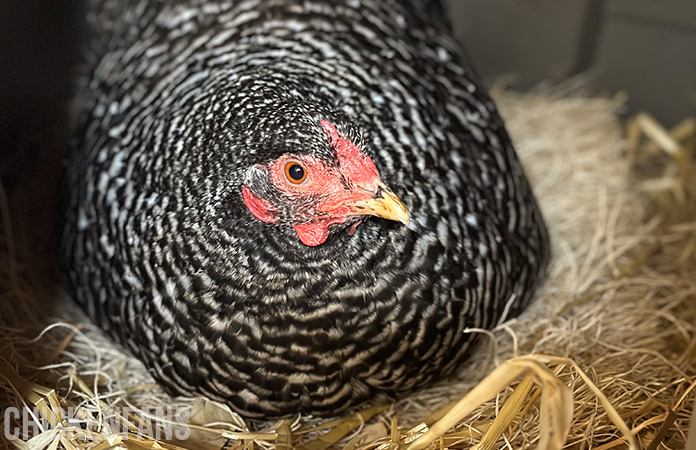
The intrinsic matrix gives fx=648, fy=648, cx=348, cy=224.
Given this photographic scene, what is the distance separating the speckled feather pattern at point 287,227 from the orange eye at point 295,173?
0.11ft

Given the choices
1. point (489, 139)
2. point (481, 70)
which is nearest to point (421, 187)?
point (489, 139)

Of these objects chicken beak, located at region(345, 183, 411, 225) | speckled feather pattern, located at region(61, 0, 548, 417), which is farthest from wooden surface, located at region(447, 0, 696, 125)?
chicken beak, located at region(345, 183, 411, 225)

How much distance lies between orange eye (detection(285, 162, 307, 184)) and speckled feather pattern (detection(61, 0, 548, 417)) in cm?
3

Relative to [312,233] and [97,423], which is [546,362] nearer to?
[312,233]

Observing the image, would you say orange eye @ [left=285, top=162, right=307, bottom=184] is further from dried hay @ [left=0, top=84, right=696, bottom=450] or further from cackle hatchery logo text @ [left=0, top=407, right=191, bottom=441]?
cackle hatchery logo text @ [left=0, top=407, right=191, bottom=441]

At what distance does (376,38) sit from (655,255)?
1.19 metres

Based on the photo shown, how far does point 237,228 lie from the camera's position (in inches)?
47.6

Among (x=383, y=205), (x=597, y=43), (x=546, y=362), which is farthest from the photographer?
(x=597, y=43)

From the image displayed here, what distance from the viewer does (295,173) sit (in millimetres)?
1113

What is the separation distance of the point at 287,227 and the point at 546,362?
57 centimetres

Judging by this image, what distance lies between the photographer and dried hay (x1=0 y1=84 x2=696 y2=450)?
1284 mm

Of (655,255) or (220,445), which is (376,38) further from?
(655,255)

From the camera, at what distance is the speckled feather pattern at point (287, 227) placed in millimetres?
1223

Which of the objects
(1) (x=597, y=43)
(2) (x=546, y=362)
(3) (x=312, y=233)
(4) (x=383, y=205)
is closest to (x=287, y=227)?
(3) (x=312, y=233)
